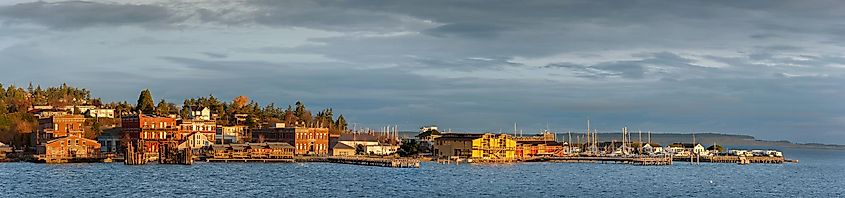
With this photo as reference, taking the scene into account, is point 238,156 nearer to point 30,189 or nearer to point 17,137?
point 17,137

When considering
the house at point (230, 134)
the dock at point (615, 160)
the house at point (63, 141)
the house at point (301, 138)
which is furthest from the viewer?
the house at point (230, 134)

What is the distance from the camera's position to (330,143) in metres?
146

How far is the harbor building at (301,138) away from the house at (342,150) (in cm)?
183

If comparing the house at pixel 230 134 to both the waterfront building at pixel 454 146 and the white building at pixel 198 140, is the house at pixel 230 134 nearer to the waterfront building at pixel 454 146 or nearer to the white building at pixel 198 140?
the white building at pixel 198 140

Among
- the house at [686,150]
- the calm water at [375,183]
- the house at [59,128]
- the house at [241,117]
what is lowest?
the calm water at [375,183]

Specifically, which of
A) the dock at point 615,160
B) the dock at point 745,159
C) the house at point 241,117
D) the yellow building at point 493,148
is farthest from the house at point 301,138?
the dock at point 745,159

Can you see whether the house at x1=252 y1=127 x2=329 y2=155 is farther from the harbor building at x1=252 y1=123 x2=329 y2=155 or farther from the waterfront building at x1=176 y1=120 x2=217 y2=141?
the waterfront building at x1=176 y1=120 x2=217 y2=141

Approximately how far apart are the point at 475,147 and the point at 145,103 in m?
43.2

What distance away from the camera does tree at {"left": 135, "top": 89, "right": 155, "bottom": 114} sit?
466ft

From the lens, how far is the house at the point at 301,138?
13375 centimetres

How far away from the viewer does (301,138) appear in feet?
440

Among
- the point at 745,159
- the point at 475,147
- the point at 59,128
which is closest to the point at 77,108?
the point at 59,128

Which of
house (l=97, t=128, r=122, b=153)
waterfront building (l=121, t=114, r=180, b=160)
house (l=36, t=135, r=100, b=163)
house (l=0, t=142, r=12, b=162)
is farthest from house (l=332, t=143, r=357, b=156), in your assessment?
house (l=0, t=142, r=12, b=162)

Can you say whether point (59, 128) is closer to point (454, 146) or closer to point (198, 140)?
point (198, 140)
